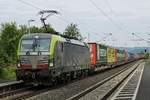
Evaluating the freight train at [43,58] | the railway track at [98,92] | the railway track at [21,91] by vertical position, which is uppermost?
the freight train at [43,58]

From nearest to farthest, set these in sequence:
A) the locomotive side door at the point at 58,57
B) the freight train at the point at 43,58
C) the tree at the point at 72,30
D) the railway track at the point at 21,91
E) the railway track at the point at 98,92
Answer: the railway track at the point at 98,92
the railway track at the point at 21,91
the freight train at the point at 43,58
the locomotive side door at the point at 58,57
the tree at the point at 72,30

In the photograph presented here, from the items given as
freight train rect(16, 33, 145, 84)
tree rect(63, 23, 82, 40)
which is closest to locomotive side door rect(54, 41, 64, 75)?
freight train rect(16, 33, 145, 84)

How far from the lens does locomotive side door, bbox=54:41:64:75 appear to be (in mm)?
23203

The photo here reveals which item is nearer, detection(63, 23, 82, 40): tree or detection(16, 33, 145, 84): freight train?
detection(16, 33, 145, 84): freight train

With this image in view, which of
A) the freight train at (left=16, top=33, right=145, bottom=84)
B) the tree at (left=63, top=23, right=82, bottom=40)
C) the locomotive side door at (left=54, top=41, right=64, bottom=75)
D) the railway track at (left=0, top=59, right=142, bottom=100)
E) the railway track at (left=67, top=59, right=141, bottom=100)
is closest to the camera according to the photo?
the railway track at (left=67, top=59, right=141, bottom=100)

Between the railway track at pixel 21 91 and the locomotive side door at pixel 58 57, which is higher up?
the locomotive side door at pixel 58 57

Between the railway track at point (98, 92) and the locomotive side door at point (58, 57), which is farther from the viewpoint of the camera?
the locomotive side door at point (58, 57)

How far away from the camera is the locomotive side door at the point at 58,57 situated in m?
23.2

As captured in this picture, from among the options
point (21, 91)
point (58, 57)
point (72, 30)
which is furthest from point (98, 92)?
point (72, 30)

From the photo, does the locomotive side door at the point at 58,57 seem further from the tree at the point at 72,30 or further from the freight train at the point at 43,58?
the tree at the point at 72,30

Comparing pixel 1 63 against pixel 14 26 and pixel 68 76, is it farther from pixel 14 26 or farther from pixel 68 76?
pixel 14 26

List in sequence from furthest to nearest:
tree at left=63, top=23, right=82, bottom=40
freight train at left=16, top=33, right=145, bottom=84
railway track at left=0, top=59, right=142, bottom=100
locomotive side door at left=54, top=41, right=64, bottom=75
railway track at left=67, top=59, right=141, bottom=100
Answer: tree at left=63, top=23, right=82, bottom=40
locomotive side door at left=54, top=41, right=64, bottom=75
freight train at left=16, top=33, right=145, bottom=84
railway track at left=0, top=59, right=142, bottom=100
railway track at left=67, top=59, right=141, bottom=100

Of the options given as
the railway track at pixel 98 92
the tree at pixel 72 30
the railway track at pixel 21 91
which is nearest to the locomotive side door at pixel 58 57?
the railway track at pixel 21 91

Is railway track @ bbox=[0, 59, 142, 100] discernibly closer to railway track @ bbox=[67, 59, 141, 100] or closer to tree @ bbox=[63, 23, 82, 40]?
railway track @ bbox=[67, 59, 141, 100]
